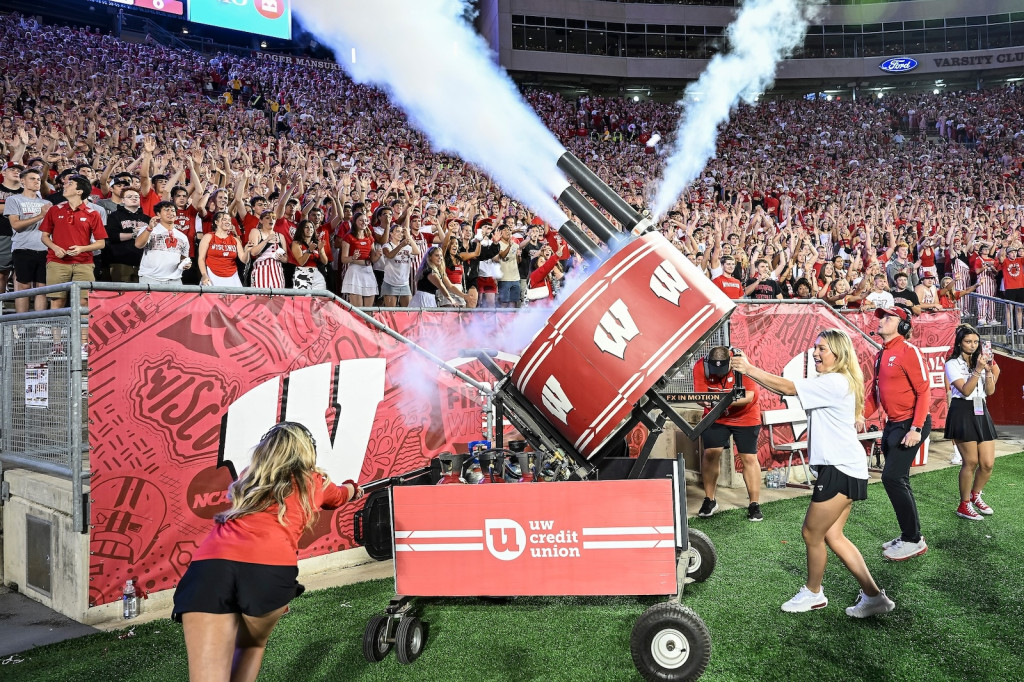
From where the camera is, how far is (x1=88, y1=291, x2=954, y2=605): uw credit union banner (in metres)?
5.57

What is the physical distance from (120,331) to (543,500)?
11.8 ft

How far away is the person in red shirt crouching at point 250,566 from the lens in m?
3.19

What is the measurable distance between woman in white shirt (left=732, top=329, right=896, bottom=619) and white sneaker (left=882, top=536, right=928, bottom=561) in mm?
1473

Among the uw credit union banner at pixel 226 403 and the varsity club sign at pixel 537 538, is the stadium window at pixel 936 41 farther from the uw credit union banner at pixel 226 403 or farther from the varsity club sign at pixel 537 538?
the varsity club sign at pixel 537 538

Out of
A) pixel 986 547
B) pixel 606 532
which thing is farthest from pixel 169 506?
pixel 986 547

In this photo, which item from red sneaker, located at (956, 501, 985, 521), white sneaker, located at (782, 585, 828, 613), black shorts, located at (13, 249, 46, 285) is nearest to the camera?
white sneaker, located at (782, 585, 828, 613)

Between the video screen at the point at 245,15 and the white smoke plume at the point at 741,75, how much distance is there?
22832 mm

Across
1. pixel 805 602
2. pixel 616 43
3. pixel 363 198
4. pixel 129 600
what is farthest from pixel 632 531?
pixel 616 43

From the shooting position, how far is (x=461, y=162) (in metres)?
21.1

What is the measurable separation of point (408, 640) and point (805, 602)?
2.95 m

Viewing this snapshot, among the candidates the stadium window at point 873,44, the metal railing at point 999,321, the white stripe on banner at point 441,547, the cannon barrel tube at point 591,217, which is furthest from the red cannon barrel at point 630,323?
the stadium window at point 873,44

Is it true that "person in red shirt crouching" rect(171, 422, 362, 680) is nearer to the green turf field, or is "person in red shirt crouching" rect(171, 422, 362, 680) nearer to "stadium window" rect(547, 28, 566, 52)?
the green turf field

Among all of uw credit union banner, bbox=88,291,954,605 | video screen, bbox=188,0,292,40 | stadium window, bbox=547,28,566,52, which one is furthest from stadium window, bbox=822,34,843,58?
uw credit union banner, bbox=88,291,954,605

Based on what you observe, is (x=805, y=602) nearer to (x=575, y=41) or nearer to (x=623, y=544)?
(x=623, y=544)
